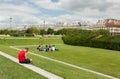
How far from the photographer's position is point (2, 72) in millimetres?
14539

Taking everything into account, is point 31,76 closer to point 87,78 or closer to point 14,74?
point 14,74

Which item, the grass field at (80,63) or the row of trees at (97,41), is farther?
the row of trees at (97,41)

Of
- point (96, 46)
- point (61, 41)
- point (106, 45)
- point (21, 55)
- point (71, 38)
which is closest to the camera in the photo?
point (21, 55)

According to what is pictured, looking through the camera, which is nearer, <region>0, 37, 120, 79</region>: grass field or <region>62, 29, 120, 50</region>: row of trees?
<region>0, 37, 120, 79</region>: grass field

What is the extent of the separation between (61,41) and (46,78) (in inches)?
1934

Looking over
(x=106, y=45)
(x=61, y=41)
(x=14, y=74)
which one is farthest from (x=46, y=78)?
(x=61, y=41)

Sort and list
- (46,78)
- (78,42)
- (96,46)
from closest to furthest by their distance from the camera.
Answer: (46,78) < (96,46) < (78,42)

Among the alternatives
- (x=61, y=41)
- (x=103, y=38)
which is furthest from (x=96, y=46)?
(x=61, y=41)

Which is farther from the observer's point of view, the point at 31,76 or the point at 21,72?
the point at 21,72

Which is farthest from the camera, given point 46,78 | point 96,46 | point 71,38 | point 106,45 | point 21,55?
point 71,38

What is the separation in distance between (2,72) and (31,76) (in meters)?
2.22

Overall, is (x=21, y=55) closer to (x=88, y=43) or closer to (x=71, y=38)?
(x=88, y=43)

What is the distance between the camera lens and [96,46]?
4659 centimetres

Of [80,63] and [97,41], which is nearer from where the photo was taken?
[80,63]
